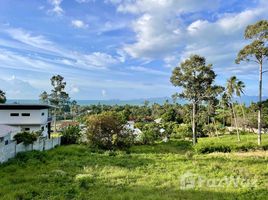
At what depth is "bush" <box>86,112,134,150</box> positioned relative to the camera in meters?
26.8

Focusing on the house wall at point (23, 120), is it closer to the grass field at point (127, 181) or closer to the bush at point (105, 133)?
the bush at point (105, 133)

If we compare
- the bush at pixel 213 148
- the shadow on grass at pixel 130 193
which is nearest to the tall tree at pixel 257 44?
the bush at pixel 213 148

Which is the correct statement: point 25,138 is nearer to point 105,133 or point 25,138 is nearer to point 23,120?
point 105,133

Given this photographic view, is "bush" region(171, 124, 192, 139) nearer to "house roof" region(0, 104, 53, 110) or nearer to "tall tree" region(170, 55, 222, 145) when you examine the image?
"tall tree" region(170, 55, 222, 145)

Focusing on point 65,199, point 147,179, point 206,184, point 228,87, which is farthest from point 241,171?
point 228,87

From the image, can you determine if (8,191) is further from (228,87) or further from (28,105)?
(228,87)

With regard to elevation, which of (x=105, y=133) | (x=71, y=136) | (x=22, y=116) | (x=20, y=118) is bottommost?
(x=71, y=136)

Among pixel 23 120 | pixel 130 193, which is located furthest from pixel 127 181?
pixel 23 120

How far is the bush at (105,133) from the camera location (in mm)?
26844

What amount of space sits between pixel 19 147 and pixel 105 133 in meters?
10.6

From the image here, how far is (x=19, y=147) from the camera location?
17.6 m

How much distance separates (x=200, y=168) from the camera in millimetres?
15359

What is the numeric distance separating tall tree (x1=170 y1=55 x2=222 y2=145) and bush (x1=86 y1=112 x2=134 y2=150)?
939 cm

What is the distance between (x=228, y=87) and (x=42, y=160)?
30.6 metres
